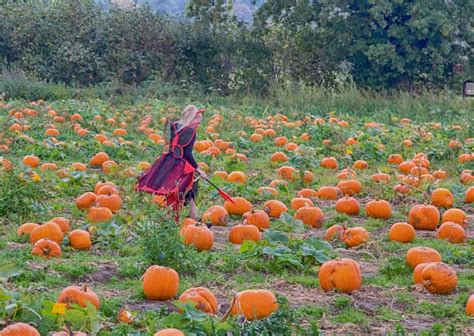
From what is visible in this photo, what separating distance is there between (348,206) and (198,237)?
219cm

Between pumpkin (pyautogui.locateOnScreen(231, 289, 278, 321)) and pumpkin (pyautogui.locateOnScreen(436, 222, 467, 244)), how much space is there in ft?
9.49

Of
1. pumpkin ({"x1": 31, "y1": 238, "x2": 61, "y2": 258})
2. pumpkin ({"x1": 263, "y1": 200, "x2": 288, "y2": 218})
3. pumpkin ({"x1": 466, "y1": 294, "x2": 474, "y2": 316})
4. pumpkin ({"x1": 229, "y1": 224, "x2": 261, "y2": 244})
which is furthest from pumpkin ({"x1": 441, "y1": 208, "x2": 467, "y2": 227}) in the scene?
pumpkin ({"x1": 31, "y1": 238, "x2": 61, "y2": 258})

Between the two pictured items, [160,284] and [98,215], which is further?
[98,215]

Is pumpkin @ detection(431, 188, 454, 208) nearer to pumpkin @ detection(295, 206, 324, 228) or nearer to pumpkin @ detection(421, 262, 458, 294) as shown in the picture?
pumpkin @ detection(295, 206, 324, 228)

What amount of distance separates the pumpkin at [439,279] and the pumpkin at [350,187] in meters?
3.68

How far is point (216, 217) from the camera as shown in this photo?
7.93 meters

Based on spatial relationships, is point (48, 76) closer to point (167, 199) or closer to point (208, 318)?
point (167, 199)

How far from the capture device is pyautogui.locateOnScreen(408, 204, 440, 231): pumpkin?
Answer: 779 cm

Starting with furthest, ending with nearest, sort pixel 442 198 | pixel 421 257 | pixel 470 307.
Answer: pixel 442 198 < pixel 421 257 < pixel 470 307

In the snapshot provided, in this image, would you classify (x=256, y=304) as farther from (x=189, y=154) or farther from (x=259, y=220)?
(x=189, y=154)

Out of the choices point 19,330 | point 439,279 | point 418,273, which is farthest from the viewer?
point 418,273

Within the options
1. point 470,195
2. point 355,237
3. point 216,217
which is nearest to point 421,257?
point 355,237

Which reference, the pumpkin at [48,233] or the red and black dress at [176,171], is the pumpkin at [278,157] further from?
the pumpkin at [48,233]

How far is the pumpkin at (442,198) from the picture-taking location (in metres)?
8.67
